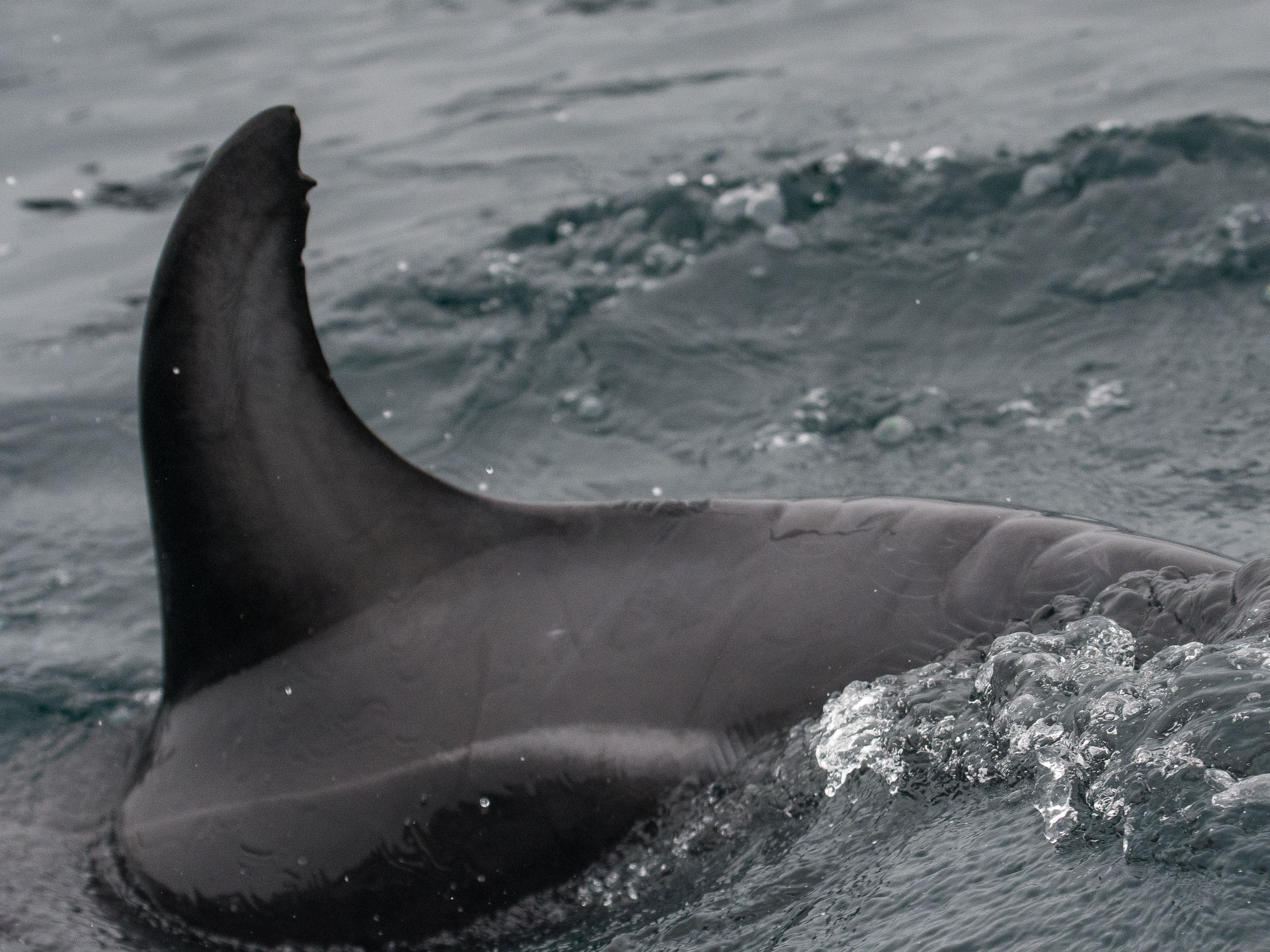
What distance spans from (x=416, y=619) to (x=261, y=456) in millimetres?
517

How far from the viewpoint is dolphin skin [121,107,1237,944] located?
333 cm

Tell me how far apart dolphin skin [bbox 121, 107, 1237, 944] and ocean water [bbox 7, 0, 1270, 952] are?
123 mm

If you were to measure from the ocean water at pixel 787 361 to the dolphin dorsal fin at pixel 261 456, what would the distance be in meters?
0.80

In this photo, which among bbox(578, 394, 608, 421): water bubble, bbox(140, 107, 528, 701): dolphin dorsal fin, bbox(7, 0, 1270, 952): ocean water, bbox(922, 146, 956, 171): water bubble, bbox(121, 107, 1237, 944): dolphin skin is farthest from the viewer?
bbox(922, 146, 956, 171): water bubble

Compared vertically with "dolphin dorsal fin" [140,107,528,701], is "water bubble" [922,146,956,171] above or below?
below

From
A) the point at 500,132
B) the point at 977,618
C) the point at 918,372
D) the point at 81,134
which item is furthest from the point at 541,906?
the point at 81,134

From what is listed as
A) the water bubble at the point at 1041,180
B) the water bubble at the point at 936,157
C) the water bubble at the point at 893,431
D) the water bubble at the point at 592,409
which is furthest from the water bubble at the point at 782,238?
the water bubble at the point at 893,431

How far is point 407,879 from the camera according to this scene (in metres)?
3.41

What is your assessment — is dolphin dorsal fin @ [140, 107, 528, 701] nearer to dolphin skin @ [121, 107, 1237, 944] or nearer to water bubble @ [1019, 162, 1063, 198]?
dolphin skin @ [121, 107, 1237, 944]

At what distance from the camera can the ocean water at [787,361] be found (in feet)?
9.70

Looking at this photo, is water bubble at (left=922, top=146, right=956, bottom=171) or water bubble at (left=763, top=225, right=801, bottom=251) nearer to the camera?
water bubble at (left=763, top=225, right=801, bottom=251)

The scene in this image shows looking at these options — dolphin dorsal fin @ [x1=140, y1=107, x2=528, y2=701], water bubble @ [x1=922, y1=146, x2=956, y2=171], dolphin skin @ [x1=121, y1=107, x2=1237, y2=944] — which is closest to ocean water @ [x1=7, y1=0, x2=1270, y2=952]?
water bubble @ [x1=922, y1=146, x2=956, y2=171]

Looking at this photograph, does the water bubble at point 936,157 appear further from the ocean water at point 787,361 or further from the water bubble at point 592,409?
the water bubble at point 592,409

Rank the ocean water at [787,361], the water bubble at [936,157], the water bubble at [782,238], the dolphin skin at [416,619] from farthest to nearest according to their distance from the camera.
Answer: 1. the water bubble at [936,157]
2. the water bubble at [782,238]
3. the dolphin skin at [416,619]
4. the ocean water at [787,361]
